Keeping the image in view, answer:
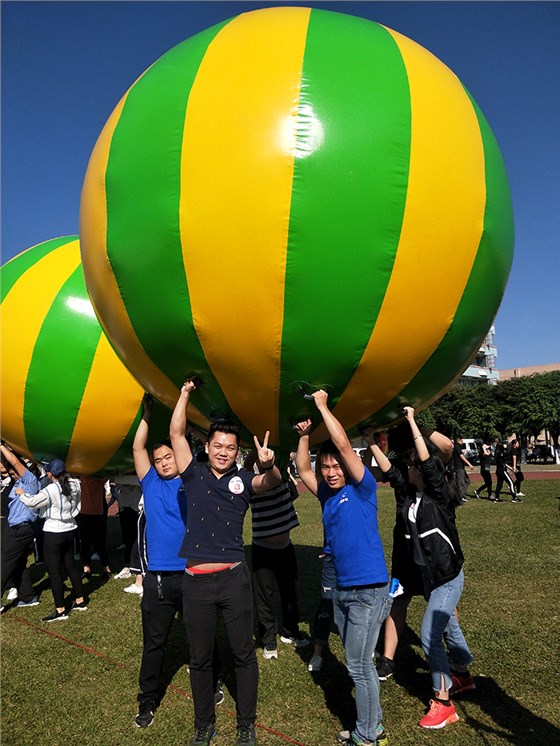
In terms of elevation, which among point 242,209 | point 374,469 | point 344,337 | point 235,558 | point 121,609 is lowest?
point 121,609

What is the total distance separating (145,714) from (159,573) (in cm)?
92

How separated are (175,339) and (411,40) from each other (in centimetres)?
227

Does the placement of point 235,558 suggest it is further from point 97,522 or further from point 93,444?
point 97,522

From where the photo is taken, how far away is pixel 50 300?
467 cm

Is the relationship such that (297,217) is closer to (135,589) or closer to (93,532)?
(135,589)

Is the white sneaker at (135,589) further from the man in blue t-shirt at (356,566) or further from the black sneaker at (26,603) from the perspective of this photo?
the man in blue t-shirt at (356,566)

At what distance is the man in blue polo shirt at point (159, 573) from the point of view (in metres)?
3.62

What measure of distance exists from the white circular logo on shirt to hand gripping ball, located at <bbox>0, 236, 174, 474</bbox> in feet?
4.21

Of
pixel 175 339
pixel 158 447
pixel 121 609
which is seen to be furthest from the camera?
pixel 121 609

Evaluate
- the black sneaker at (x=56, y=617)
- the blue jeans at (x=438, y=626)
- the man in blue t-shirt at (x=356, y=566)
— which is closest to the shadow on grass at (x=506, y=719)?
the blue jeans at (x=438, y=626)

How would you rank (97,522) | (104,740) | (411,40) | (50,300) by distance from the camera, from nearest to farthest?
1. (411,40)
2. (104,740)
3. (50,300)
4. (97,522)

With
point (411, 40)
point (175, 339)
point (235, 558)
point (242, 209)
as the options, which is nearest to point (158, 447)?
point (235, 558)

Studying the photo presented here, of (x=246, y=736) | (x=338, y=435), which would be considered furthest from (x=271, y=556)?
(x=338, y=435)

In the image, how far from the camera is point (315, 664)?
425cm
